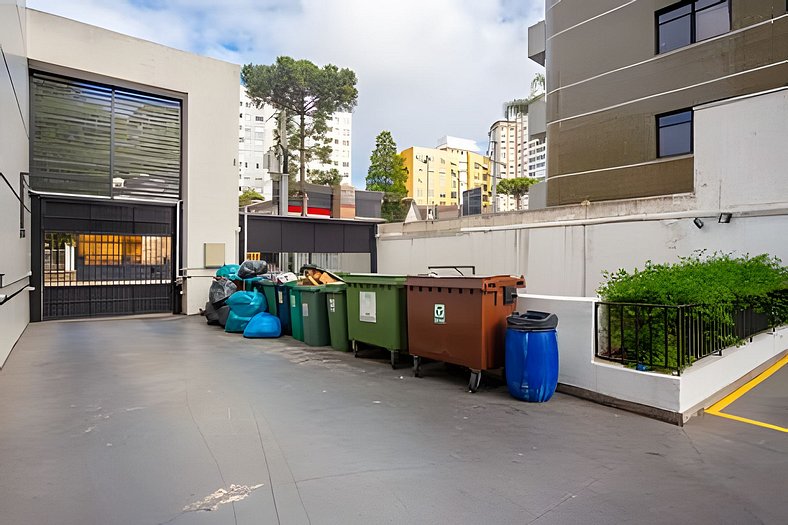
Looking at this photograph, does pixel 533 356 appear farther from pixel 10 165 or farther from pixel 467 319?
pixel 10 165

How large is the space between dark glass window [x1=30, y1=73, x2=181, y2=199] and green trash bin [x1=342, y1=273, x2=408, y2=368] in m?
9.04

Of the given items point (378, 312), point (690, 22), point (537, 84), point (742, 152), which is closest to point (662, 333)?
point (378, 312)

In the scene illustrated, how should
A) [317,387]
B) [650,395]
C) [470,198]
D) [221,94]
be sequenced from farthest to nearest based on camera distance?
[470,198], [221,94], [317,387], [650,395]

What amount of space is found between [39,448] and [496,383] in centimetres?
482

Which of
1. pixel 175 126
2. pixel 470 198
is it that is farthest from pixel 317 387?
pixel 470 198

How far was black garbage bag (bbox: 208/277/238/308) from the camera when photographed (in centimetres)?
1202

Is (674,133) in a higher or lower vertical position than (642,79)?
lower

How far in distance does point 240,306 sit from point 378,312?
16.4ft

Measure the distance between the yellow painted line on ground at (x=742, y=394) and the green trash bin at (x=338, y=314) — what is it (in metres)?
5.44

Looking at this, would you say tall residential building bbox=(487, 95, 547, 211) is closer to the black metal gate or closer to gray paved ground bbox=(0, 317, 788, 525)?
the black metal gate

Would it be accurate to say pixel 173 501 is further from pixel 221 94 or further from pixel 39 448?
pixel 221 94

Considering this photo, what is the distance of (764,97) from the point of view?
9836mm

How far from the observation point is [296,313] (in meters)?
9.84

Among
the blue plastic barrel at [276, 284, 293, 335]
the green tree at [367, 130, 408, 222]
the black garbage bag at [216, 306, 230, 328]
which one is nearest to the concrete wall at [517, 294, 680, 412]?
the blue plastic barrel at [276, 284, 293, 335]
